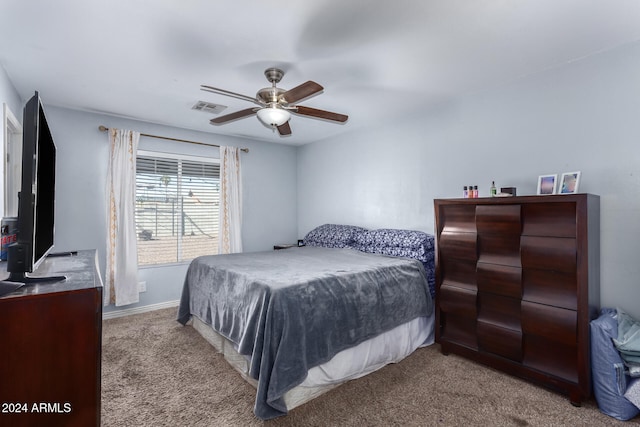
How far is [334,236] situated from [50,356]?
3325 millimetres

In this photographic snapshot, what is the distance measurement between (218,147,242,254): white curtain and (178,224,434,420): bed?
124 centimetres

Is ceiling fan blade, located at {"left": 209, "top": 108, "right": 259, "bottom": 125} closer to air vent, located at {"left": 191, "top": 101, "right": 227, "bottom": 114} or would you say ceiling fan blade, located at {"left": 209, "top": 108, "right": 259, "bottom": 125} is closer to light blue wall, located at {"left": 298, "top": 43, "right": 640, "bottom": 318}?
air vent, located at {"left": 191, "top": 101, "right": 227, "bottom": 114}

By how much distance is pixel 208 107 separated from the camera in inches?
137

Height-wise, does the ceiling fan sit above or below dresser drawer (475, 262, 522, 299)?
above

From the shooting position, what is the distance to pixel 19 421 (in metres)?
1.00

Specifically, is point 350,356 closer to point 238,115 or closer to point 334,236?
point 334,236

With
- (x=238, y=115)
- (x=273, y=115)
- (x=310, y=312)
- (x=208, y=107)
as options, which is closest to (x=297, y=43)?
(x=273, y=115)

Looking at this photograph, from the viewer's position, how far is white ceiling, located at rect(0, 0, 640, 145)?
181 centimetres

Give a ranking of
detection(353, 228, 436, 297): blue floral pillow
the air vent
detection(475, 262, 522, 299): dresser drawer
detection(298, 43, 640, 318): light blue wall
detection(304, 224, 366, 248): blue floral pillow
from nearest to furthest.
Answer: detection(298, 43, 640, 318): light blue wall → detection(475, 262, 522, 299): dresser drawer → detection(353, 228, 436, 297): blue floral pillow → the air vent → detection(304, 224, 366, 248): blue floral pillow

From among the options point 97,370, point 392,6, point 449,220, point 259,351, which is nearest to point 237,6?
point 392,6

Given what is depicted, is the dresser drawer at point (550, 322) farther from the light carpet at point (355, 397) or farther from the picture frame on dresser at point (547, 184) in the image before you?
the picture frame on dresser at point (547, 184)

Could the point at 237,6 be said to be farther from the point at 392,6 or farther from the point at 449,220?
the point at 449,220

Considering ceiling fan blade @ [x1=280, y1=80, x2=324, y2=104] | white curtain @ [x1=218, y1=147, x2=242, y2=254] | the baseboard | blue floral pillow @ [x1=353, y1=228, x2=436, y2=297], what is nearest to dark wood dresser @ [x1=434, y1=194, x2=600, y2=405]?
blue floral pillow @ [x1=353, y1=228, x2=436, y2=297]

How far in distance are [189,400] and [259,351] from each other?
0.65m
